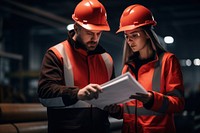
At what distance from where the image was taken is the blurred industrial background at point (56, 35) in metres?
6.56

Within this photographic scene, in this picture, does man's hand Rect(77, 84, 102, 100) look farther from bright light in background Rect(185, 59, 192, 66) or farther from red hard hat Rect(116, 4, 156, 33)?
bright light in background Rect(185, 59, 192, 66)

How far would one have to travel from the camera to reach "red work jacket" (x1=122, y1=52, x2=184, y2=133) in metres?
1.80

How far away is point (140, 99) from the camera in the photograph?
1768 millimetres

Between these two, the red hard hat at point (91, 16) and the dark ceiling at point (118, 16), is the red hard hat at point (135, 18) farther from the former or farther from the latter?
the dark ceiling at point (118, 16)

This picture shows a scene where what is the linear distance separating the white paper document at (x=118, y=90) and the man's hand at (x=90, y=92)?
0.10 feet

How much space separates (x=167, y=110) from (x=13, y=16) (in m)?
10.0

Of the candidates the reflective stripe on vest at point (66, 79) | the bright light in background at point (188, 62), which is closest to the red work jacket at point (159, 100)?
the reflective stripe on vest at point (66, 79)

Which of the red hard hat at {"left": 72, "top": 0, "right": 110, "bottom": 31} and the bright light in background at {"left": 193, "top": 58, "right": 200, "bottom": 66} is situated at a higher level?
Answer: the red hard hat at {"left": 72, "top": 0, "right": 110, "bottom": 31}

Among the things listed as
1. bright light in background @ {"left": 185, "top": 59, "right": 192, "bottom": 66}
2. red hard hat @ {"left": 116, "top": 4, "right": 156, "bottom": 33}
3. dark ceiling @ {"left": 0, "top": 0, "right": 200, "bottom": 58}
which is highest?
dark ceiling @ {"left": 0, "top": 0, "right": 200, "bottom": 58}

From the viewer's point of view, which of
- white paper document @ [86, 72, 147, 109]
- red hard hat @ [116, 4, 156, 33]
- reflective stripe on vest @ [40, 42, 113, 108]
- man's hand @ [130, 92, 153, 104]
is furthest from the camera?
red hard hat @ [116, 4, 156, 33]

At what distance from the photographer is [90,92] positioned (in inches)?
65.6

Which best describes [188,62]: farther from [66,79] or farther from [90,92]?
[90,92]

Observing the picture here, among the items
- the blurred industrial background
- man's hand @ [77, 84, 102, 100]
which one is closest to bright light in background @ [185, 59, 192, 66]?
the blurred industrial background

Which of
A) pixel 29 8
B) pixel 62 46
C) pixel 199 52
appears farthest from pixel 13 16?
pixel 62 46
